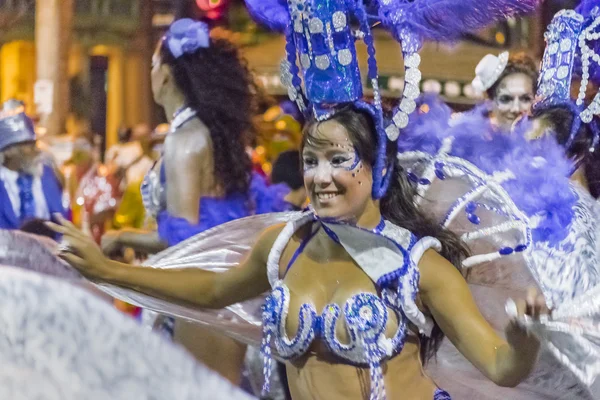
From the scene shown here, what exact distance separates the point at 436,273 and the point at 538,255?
0.66 metres

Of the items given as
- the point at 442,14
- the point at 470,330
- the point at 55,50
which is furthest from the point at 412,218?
the point at 55,50

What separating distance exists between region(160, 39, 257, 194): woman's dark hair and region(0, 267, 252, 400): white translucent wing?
6.24 feet

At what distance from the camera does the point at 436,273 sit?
7.72ft

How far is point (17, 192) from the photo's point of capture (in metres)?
5.21

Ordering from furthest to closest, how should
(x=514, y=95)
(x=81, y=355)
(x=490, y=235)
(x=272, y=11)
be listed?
1. (x=514, y=95)
2. (x=490, y=235)
3. (x=272, y=11)
4. (x=81, y=355)

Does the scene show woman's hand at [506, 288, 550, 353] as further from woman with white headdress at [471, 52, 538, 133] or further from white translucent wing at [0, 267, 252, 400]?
woman with white headdress at [471, 52, 538, 133]

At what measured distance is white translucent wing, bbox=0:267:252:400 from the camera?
1.93 metres

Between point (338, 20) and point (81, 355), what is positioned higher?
point (338, 20)

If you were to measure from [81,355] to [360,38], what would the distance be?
3.20ft

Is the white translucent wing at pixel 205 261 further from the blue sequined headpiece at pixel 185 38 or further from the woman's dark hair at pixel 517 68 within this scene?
the woman's dark hair at pixel 517 68

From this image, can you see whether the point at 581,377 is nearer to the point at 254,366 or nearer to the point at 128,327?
the point at 128,327

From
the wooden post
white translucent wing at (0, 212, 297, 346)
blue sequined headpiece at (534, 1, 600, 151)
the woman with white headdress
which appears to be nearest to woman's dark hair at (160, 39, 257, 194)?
white translucent wing at (0, 212, 297, 346)

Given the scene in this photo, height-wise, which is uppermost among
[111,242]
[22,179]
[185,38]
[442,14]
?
[442,14]

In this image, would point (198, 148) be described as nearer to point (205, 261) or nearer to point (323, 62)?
point (205, 261)
